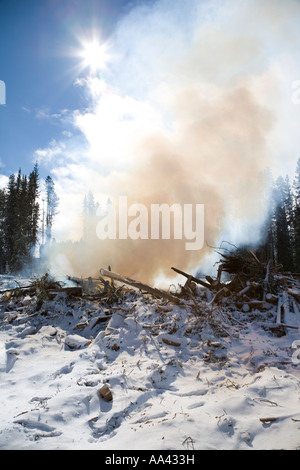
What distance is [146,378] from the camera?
4410mm

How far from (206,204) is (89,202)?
36.5 metres

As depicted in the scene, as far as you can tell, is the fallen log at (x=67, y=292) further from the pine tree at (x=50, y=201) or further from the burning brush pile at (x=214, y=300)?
the pine tree at (x=50, y=201)

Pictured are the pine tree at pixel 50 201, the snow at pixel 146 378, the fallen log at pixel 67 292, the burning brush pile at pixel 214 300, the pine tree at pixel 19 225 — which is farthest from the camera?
the pine tree at pixel 50 201

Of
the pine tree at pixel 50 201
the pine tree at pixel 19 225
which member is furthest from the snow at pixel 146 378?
the pine tree at pixel 50 201

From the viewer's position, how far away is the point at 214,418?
2969 millimetres

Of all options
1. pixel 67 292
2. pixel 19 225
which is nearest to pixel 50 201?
pixel 19 225

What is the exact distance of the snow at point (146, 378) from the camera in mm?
2701

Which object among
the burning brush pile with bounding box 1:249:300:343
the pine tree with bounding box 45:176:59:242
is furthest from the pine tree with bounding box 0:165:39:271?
the burning brush pile with bounding box 1:249:300:343

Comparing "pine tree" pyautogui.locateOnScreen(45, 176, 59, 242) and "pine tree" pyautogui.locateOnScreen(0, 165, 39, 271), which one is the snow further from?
"pine tree" pyautogui.locateOnScreen(45, 176, 59, 242)

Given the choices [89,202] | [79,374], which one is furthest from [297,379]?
[89,202]

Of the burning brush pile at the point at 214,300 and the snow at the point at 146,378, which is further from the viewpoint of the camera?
the burning brush pile at the point at 214,300

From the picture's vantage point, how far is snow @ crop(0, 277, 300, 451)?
2.70m
